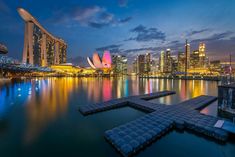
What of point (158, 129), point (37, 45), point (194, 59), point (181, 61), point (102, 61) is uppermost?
point (37, 45)

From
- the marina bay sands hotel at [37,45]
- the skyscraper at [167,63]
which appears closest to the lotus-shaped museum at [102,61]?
the marina bay sands hotel at [37,45]

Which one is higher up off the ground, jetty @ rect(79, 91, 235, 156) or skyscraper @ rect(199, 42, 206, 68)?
skyscraper @ rect(199, 42, 206, 68)

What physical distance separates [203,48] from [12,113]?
188m

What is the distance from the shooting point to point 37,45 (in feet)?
411

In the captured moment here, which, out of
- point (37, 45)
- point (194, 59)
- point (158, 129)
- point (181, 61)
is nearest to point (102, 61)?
point (37, 45)

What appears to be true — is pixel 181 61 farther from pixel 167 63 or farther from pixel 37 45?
pixel 37 45

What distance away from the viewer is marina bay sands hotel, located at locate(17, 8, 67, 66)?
90.2 m

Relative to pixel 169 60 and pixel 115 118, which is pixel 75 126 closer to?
pixel 115 118

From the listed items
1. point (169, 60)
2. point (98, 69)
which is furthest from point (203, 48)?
point (98, 69)

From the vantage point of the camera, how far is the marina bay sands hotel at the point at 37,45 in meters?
90.2

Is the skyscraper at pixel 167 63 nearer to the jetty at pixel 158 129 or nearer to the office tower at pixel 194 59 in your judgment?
the office tower at pixel 194 59

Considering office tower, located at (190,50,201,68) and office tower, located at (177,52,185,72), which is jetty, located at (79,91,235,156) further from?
office tower, located at (190,50,201,68)

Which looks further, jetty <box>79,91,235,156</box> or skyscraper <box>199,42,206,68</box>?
skyscraper <box>199,42,206,68</box>

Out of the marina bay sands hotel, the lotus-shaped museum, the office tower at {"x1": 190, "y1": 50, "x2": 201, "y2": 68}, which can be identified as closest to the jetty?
the marina bay sands hotel
